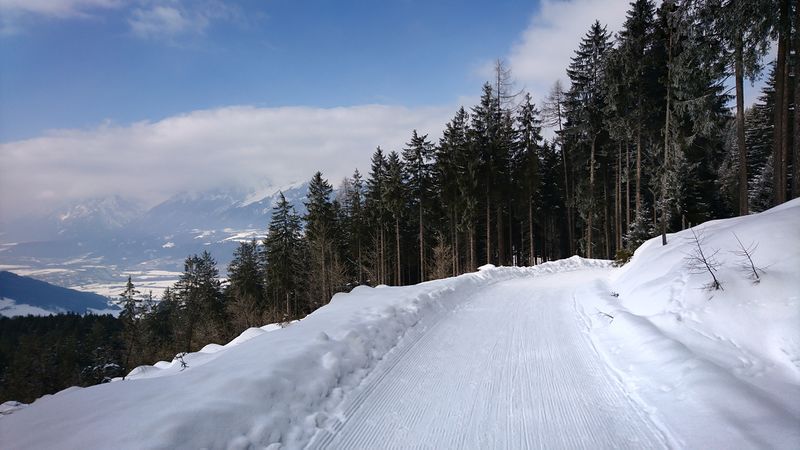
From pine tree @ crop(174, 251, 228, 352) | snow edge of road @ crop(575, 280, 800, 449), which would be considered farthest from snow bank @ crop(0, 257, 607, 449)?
pine tree @ crop(174, 251, 228, 352)

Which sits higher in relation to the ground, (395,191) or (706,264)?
(395,191)

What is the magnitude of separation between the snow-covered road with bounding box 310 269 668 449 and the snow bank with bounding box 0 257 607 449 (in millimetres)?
374

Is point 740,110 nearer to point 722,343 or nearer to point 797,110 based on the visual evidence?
point 797,110

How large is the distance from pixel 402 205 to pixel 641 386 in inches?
1170

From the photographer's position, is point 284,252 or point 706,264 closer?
point 706,264

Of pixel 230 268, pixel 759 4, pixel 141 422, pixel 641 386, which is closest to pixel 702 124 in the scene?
pixel 759 4

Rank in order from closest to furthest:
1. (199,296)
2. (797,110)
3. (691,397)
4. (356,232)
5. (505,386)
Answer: (691,397) < (505,386) < (797,110) < (356,232) < (199,296)

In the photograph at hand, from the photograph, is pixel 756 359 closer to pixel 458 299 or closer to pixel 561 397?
pixel 561 397

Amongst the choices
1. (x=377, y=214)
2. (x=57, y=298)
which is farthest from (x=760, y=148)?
(x=57, y=298)

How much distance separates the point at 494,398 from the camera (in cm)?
443

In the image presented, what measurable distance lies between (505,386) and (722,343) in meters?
3.23

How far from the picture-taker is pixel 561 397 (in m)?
4.42

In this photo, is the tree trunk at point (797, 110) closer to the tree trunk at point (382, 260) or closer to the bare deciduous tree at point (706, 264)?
the bare deciduous tree at point (706, 264)

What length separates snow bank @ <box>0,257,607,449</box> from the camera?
3338 mm
